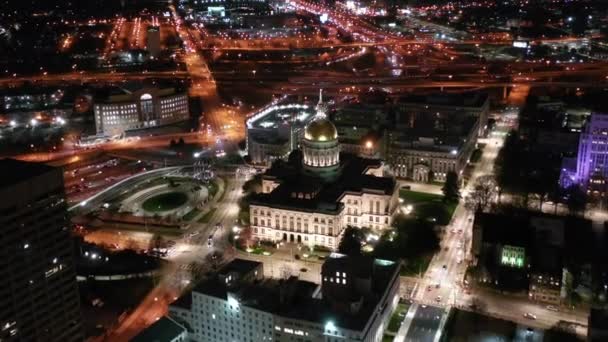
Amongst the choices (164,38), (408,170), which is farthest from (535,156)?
(164,38)

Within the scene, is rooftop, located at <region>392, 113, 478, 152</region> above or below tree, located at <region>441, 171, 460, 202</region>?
above

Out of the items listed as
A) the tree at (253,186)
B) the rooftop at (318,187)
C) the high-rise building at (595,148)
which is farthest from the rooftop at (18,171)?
the high-rise building at (595,148)

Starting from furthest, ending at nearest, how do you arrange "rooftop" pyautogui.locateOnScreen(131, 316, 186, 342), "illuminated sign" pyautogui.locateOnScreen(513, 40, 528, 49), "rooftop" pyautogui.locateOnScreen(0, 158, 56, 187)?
"illuminated sign" pyautogui.locateOnScreen(513, 40, 528, 49) < "rooftop" pyautogui.locateOnScreen(131, 316, 186, 342) < "rooftop" pyautogui.locateOnScreen(0, 158, 56, 187)

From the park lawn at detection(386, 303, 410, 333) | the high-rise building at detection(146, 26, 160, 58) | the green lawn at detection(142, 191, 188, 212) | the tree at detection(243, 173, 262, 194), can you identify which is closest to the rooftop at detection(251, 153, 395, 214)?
the tree at detection(243, 173, 262, 194)

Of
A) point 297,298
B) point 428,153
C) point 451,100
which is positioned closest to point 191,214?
point 297,298

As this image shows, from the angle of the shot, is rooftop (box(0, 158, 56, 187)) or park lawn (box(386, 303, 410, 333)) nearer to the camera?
rooftop (box(0, 158, 56, 187))

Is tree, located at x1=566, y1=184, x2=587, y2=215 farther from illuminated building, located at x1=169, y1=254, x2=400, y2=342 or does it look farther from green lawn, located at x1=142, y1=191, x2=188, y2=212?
green lawn, located at x1=142, y1=191, x2=188, y2=212

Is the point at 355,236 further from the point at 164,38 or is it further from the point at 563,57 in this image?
the point at 164,38

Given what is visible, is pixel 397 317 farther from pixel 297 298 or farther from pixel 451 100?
pixel 451 100

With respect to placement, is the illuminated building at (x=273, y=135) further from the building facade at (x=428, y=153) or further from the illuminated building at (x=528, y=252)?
the illuminated building at (x=528, y=252)
